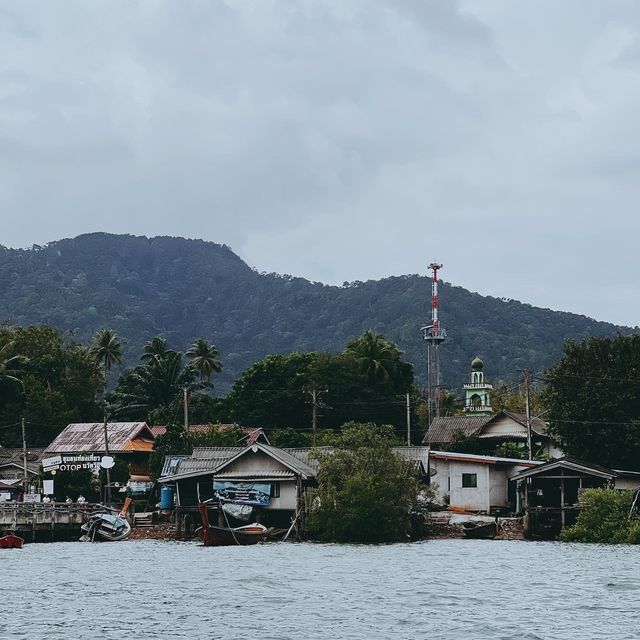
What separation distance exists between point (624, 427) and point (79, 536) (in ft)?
127

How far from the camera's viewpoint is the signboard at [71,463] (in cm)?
9150

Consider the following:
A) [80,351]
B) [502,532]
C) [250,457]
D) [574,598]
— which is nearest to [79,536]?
[250,457]

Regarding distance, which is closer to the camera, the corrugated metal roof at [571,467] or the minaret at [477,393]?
the corrugated metal roof at [571,467]

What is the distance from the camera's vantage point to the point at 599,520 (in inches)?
2650

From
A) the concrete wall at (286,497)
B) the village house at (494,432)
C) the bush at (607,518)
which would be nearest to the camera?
the bush at (607,518)

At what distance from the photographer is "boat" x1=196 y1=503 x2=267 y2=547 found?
69.4 m

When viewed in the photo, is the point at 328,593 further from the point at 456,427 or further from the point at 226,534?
the point at 456,427

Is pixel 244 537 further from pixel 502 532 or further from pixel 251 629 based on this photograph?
pixel 251 629

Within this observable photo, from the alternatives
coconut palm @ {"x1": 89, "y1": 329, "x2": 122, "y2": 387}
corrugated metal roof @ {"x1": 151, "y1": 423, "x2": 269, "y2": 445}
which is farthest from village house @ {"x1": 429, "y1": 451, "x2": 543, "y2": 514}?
coconut palm @ {"x1": 89, "y1": 329, "x2": 122, "y2": 387}

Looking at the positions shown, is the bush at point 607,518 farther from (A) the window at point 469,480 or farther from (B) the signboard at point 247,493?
(B) the signboard at point 247,493

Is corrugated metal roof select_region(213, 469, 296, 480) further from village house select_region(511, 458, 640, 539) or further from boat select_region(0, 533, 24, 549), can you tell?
village house select_region(511, 458, 640, 539)

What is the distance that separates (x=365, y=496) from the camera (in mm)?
67312

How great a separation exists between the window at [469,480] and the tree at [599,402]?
713 centimetres

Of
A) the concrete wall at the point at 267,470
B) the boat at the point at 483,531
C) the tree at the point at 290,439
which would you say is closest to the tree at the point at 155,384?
the tree at the point at 290,439
